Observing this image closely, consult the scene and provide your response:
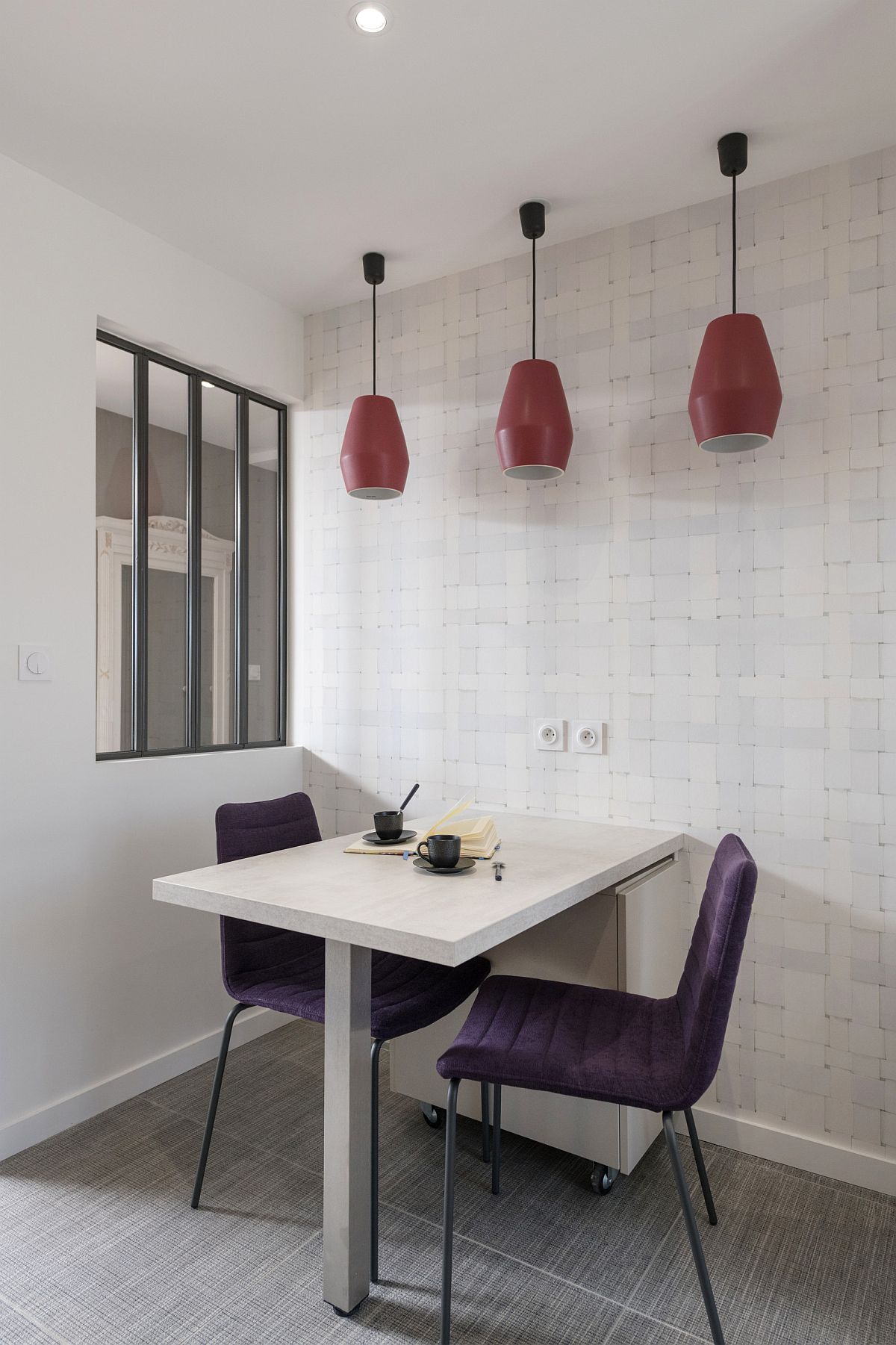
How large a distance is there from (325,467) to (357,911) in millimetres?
1934

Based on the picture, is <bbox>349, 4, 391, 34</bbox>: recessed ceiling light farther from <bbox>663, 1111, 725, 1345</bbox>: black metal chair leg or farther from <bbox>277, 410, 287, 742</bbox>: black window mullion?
<bbox>663, 1111, 725, 1345</bbox>: black metal chair leg

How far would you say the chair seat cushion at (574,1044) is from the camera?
4.68 feet

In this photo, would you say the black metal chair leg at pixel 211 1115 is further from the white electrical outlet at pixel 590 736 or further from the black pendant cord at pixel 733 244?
the black pendant cord at pixel 733 244

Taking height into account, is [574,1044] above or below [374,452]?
below

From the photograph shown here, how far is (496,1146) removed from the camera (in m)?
1.89

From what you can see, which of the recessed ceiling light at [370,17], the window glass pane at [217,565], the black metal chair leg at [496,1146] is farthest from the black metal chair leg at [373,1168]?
the recessed ceiling light at [370,17]

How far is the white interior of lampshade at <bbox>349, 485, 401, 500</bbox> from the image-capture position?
2.39 m

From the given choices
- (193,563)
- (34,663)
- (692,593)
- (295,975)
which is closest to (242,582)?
(193,563)

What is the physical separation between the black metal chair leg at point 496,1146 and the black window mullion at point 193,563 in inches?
55.9

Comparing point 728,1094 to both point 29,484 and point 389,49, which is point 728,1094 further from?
point 389,49

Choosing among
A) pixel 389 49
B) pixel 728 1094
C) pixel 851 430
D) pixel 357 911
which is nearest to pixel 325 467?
pixel 389 49

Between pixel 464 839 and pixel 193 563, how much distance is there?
1383mm

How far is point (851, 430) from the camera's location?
2.03 metres

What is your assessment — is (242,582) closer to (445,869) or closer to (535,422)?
(535,422)
